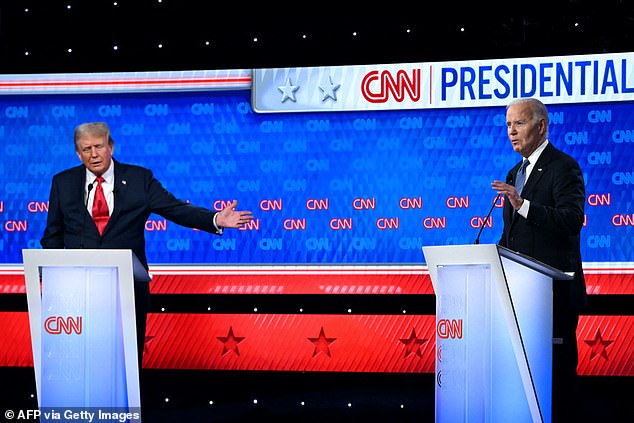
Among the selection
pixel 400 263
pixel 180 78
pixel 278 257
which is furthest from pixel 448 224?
pixel 180 78

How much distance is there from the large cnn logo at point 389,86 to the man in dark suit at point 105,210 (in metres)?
1.29

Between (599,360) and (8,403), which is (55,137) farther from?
(599,360)

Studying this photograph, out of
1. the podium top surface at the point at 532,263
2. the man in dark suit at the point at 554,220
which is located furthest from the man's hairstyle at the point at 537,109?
the podium top surface at the point at 532,263

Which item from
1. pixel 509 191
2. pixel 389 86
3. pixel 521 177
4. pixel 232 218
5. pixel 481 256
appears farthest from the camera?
pixel 389 86

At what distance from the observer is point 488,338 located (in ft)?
→ 12.0

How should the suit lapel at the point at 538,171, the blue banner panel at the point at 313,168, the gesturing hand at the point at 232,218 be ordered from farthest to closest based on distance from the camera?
the blue banner panel at the point at 313,168
the gesturing hand at the point at 232,218
the suit lapel at the point at 538,171

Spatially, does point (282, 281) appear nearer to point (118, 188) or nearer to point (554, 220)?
point (118, 188)

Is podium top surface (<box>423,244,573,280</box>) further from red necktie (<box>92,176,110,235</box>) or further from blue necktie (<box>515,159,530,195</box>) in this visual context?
red necktie (<box>92,176,110,235</box>)

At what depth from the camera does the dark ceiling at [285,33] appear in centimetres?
541

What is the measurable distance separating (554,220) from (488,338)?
0.67 metres

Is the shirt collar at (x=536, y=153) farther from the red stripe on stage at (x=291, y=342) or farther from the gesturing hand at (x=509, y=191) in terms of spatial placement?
the red stripe on stage at (x=291, y=342)

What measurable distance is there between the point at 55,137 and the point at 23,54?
0.57 m

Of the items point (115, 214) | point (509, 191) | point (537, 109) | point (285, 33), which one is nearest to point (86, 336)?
point (115, 214)

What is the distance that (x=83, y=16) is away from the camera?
228 inches
